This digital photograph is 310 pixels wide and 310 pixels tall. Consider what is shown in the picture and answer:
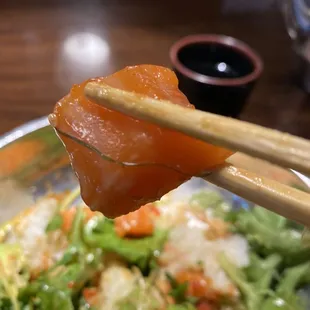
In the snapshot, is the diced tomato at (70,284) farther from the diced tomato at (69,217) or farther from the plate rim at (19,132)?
the plate rim at (19,132)

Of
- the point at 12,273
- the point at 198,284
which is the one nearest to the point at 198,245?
the point at 198,284

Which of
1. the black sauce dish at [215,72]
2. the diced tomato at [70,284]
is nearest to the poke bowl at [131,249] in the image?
the diced tomato at [70,284]

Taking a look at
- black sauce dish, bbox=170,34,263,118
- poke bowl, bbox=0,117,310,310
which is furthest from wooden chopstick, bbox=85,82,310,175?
black sauce dish, bbox=170,34,263,118

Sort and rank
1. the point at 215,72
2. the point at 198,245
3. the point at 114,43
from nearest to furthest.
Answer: the point at 198,245 → the point at 215,72 → the point at 114,43

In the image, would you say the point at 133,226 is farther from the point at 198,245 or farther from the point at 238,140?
the point at 238,140

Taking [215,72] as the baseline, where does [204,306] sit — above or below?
below

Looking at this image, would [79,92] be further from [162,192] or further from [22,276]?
[22,276]

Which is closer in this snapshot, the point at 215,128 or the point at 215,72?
the point at 215,128
